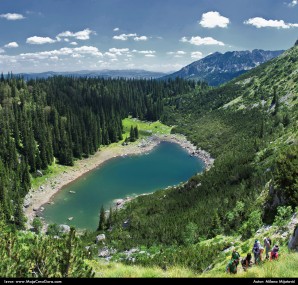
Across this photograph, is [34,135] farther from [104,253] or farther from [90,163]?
[104,253]

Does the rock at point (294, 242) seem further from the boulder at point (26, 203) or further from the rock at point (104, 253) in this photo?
the boulder at point (26, 203)

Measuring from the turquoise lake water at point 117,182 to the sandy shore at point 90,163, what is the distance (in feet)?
8.73

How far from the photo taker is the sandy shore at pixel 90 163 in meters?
96.6

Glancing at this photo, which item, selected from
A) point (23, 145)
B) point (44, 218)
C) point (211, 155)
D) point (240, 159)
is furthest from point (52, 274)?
point (211, 155)

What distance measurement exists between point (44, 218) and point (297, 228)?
242 ft

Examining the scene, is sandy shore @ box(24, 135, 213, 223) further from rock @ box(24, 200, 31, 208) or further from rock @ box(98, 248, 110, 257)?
rock @ box(98, 248, 110, 257)

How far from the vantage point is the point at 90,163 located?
137 meters

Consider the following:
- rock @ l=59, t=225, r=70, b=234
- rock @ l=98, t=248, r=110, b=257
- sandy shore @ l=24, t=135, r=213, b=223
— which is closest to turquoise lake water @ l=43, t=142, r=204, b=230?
sandy shore @ l=24, t=135, r=213, b=223

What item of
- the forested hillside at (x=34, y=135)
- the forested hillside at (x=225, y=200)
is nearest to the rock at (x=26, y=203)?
the forested hillside at (x=34, y=135)

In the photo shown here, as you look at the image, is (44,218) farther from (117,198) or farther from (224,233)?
(224,233)

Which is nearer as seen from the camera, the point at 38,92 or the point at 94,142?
the point at 94,142

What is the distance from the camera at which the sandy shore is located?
96.6m

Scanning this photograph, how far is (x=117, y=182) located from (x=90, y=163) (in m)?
24.6
